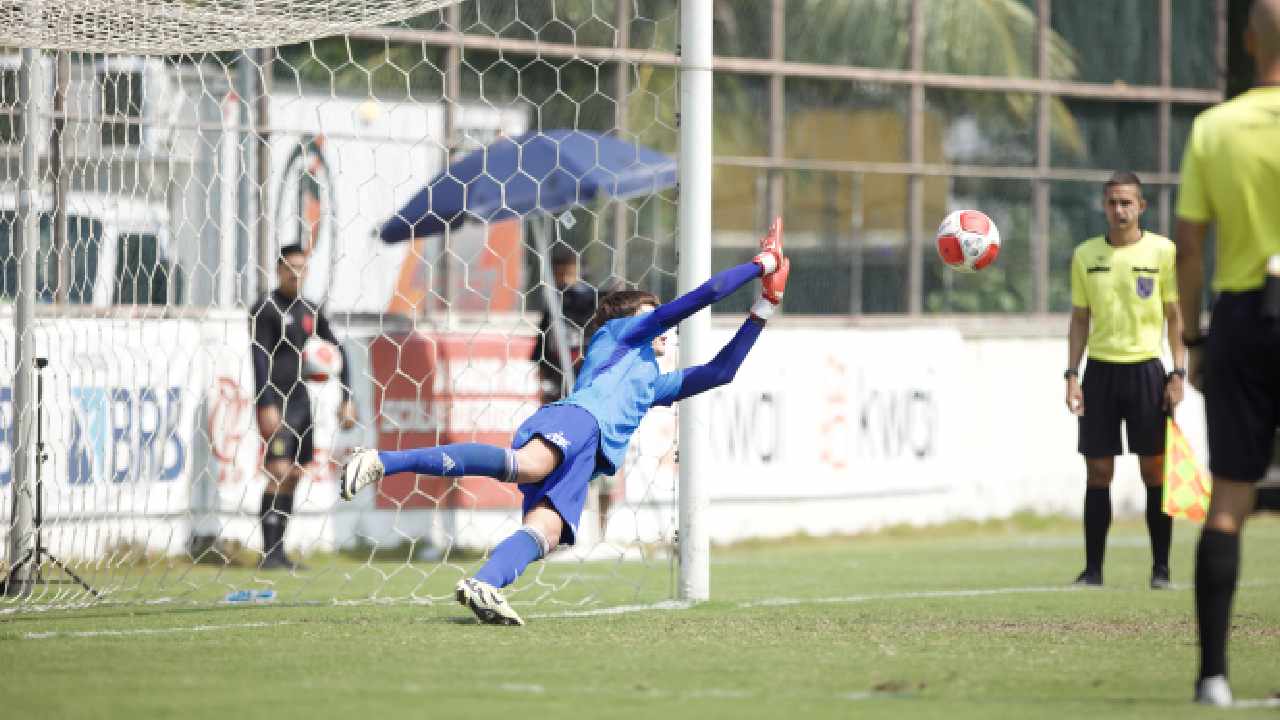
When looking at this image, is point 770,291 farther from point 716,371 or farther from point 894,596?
point 894,596

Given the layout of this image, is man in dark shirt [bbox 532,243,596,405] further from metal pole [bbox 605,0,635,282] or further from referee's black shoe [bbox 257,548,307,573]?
referee's black shoe [bbox 257,548,307,573]

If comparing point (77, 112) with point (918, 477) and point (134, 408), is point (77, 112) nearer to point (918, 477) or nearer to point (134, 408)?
point (134, 408)

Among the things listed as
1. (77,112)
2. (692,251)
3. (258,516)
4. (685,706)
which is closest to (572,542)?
(692,251)

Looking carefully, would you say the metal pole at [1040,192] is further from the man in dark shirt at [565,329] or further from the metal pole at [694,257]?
the metal pole at [694,257]

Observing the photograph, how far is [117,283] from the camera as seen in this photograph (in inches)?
401

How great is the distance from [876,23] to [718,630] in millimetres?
9683

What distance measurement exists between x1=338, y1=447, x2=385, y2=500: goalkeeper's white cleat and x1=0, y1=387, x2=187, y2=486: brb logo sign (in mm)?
3244

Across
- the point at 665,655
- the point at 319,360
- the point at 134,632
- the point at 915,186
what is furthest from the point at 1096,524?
the point at 915,186

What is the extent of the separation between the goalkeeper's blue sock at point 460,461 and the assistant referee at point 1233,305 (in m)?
2.85

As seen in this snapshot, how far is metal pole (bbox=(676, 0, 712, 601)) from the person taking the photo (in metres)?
8.27

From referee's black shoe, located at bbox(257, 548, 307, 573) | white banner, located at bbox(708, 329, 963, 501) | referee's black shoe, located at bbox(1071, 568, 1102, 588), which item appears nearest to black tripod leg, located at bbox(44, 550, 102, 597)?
referee's black shoe, located at bbox(257, 548, 307, 573)

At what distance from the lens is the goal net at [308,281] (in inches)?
368

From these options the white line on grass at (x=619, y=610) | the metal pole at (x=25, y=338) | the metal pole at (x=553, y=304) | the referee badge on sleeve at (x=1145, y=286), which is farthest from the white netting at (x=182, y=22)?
the referee badge on sleeve at (x=1145, y=286)

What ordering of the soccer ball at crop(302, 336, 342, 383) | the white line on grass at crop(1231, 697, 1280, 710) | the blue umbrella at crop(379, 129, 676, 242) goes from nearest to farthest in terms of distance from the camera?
the white line on grass at crop(1231, 697, 1280, 710), the soccer ball at crop(302, 336, 342, 383), the blue umbrella at crop(379, 129, 676, 242)
